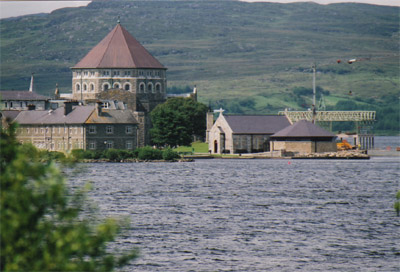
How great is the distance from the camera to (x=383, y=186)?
7700cm

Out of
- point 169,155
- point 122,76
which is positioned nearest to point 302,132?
point 169,155

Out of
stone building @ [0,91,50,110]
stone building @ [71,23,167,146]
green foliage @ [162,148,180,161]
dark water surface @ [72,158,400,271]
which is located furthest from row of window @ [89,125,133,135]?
stone building @ [71,23,167,146]

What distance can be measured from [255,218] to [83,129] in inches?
2957

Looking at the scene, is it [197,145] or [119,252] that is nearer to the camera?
[119,252]

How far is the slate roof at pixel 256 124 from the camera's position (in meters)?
138

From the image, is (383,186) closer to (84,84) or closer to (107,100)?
(107,100)

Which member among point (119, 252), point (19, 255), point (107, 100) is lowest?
point (119, 252)

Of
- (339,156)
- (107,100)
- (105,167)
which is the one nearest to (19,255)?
(105,167)

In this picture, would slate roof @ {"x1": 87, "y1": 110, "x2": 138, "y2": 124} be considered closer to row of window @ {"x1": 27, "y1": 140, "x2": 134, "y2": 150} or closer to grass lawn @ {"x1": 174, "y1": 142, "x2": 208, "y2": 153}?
row of window @ {"x1": 27, "y1": 140, "x2": 134, "y2": 150}

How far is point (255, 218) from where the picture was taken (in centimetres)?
5131

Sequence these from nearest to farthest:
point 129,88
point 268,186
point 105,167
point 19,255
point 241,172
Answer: point 19,255 → point 268,186 → point 241,172 → point 105,167 → point 129,88

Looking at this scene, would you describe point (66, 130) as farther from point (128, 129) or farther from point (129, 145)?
point (129, 145)

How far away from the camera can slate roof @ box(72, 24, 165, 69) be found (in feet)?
605

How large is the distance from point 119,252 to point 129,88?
14468 cm
